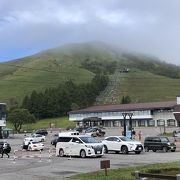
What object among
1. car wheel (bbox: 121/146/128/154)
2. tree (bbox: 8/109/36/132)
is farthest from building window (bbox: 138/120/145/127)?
car wheel (bbox: 121/146/128/154)

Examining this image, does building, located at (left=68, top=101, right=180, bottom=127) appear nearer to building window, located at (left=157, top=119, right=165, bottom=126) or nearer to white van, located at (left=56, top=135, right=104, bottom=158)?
building window, located at (left=157, top=119, right=165, bottom=126)

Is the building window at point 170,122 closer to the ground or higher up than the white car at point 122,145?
higher up

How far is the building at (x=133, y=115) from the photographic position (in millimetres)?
116037

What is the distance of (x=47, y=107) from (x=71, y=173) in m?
130

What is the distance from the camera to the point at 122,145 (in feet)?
126

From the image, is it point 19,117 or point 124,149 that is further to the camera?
point 19,117

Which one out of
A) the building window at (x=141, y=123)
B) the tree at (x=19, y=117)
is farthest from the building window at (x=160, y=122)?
the tree at (x=19, y=117)

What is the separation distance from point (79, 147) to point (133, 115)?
87776 mm

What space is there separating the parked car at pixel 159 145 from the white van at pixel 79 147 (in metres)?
8.69

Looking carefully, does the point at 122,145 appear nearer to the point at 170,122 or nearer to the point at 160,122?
the point at 170,122

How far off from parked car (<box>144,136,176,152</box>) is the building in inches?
2669

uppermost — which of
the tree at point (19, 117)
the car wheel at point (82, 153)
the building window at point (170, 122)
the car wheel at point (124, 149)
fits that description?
the tree at point (19, 117)

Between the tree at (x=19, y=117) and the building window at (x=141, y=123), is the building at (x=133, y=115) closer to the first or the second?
the building window at (x=141, y=123)

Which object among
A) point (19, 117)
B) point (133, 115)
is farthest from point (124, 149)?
point (19, 117)
